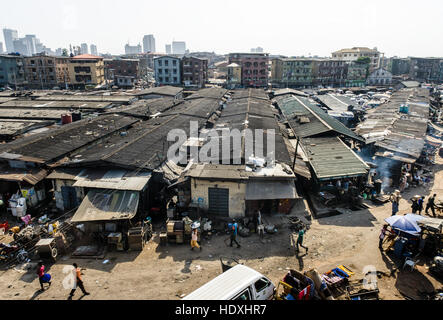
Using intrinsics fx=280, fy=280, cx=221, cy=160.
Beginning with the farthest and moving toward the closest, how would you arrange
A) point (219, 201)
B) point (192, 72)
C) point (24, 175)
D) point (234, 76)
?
point (234, 76)
point (192, 72)
point (24, 175)
point (219, 201)

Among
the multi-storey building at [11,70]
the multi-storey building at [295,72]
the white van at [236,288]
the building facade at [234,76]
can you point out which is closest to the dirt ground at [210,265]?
the white van at [236,288]

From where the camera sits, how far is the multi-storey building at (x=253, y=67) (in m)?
81.6

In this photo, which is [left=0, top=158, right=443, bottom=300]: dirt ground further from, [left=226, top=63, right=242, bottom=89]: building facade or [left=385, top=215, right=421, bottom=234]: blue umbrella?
[left=226, top=63, right=242, bottom=89]: building facade

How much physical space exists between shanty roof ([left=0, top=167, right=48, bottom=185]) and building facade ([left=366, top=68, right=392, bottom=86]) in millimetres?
104986

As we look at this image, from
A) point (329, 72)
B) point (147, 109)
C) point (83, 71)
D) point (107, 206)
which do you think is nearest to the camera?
point (107, 206)

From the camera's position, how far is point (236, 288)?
887 cm

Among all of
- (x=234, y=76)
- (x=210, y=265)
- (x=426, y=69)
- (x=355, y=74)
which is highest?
(x=426, y=69)

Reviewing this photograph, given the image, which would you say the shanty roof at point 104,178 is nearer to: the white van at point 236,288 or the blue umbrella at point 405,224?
the white van at point 236,288

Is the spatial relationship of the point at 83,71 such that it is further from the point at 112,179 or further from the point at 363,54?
the point at 363,54

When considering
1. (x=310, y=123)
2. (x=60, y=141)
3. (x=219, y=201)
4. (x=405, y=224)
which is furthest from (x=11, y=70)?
(x=405, y=224)

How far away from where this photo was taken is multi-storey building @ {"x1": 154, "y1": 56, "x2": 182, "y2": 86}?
257 feet

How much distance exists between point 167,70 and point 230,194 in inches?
2749

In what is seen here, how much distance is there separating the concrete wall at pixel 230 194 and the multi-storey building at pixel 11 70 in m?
81.3
